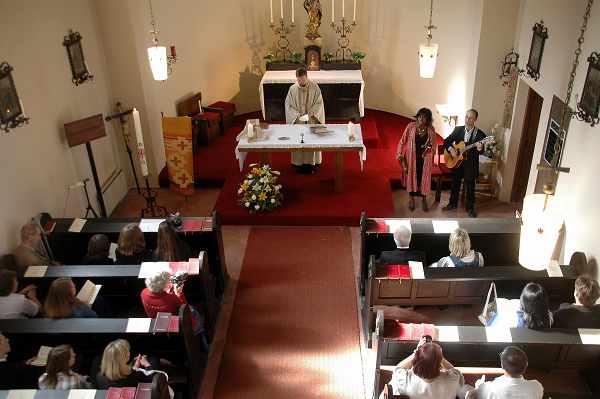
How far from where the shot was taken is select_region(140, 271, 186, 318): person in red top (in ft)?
16.5

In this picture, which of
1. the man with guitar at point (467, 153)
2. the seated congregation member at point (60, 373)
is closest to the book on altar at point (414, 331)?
the seated congregation member at point (60, 373)

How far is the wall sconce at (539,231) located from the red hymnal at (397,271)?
1822 millimetres

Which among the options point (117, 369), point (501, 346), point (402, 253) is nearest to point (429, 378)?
point (501, 346)

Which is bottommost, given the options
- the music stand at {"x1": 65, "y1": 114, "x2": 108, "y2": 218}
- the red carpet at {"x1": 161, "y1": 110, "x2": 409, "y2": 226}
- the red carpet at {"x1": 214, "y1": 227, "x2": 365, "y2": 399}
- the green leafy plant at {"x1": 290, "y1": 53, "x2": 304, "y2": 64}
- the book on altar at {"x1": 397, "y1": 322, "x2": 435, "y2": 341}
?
the red carpet at {"x1": 214, "y1": 227, "x2": 365, "y2": 399}

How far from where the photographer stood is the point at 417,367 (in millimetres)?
3959

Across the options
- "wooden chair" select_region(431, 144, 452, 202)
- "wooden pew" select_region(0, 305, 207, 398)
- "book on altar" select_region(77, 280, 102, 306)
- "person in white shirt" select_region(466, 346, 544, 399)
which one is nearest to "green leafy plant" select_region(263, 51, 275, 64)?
"wooden chair" select_region(431, 144, 452, 202)

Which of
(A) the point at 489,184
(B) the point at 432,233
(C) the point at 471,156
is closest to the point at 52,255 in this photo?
(B) the point at 432,233

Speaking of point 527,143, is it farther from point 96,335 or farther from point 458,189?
point 96,335

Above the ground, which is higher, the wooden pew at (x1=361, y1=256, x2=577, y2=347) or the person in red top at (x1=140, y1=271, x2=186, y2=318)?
the person in red top at (x1=140, y1=271, x2=186, y2=318)

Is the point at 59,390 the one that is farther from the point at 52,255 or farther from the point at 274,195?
the point at 274,195

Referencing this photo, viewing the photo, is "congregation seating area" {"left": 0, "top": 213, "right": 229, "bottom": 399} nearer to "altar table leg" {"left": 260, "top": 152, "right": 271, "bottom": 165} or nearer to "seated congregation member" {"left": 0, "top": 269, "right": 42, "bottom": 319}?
"seated congregation member" {"left": 0, "top": 269, "right": 42, "bottom": 319}

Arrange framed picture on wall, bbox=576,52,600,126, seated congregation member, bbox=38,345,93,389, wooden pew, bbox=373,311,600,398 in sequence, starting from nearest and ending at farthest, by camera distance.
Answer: seated congregation member, bbox=38,345,93,389, wooden pew, bbox=373,311,600,398, framed picture on wall, bbox=576,52,600,126

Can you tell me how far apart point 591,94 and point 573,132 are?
58cm

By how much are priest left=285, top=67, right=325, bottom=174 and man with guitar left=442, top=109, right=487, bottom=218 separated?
93.1 inches
